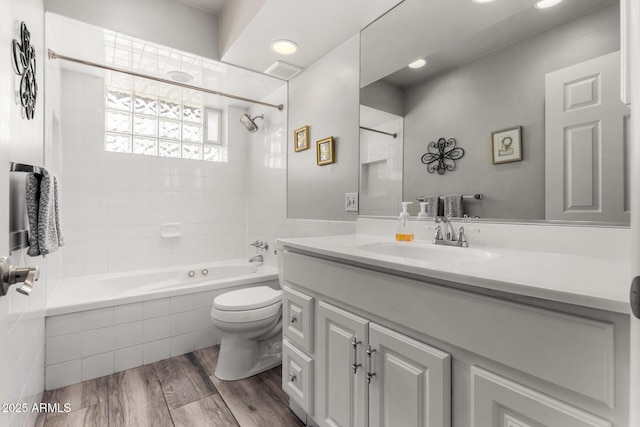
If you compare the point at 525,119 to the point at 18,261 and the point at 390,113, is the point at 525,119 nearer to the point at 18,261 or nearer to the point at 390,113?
the point at 390,113

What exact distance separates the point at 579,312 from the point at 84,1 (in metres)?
2.69

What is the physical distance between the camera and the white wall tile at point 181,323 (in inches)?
81.3

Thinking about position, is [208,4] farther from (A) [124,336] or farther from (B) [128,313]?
(A) [124,336]

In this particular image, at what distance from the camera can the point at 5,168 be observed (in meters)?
0.63

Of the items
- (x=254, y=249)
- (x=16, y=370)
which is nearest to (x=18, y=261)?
(x=16, y=370)

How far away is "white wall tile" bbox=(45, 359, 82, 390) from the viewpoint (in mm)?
1669

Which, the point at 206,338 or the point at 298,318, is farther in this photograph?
the point at 206,338

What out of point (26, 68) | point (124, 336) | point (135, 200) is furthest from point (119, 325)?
point (26, 68)

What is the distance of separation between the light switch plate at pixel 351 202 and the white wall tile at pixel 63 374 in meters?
1.86

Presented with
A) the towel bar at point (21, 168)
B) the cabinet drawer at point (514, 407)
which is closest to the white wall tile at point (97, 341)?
the towel bar at point (21, 168)

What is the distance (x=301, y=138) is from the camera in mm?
2322

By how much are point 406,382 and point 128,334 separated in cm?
185

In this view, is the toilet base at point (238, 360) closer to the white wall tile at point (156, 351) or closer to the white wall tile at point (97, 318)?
the white wall tile at point (156, 351)

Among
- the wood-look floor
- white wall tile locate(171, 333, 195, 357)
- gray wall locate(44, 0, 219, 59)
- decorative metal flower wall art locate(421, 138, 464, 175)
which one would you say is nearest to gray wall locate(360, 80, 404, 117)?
decorative metal flower wall art locate(421, 138, 464, 175)
